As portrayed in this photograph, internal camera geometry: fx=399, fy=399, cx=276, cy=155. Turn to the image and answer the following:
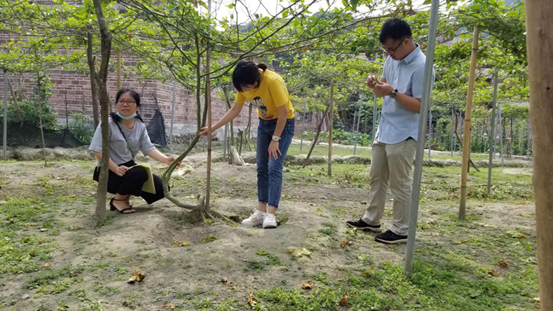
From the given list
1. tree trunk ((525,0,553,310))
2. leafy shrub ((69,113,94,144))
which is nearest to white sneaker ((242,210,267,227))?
tree trunk ((525,0,553,310))

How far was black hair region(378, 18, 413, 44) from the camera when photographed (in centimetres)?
295

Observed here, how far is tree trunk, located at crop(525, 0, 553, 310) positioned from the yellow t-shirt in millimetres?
2051

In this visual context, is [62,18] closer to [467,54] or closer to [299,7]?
[299,7]

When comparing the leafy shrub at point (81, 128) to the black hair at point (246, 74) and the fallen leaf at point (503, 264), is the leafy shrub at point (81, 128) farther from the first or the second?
the fallen leaf at point (503, 264)

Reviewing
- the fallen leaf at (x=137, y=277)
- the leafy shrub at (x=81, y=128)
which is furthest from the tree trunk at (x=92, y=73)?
the leafy shrub at (x=81, y=128)

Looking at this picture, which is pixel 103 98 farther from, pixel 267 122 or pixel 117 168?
pixel 267 122

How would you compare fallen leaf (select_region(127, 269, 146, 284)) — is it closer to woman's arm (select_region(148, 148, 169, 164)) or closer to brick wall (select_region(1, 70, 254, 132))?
woman's arm (select_region(148, 148, 169, 164))

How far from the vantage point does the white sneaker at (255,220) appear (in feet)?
11.7

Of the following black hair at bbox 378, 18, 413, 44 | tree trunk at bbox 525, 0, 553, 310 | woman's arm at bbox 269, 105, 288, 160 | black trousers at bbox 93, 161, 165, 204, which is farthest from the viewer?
black trousers at bbox 93, 161, 165, 204

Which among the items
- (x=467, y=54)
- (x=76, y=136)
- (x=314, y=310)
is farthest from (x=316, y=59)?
(x=76, y=136)

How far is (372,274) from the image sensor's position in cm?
263

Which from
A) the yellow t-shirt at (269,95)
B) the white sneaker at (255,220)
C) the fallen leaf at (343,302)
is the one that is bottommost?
the fallen leaf at (343,302)

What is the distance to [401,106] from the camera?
3133mm

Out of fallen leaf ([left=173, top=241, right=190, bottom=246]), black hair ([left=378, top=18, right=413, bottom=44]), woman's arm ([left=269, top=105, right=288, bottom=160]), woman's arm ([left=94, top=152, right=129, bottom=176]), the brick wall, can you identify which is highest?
the brick wall
